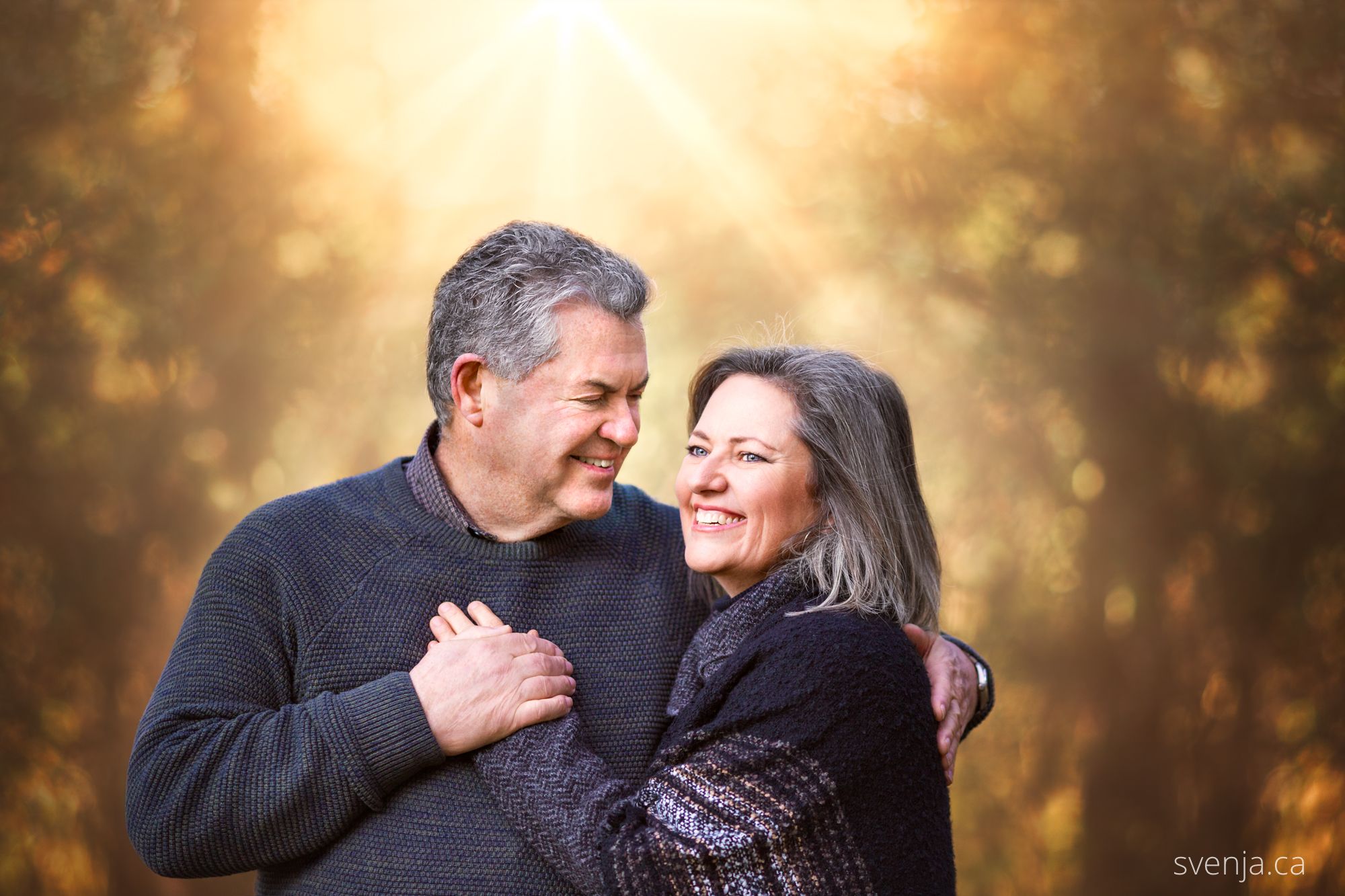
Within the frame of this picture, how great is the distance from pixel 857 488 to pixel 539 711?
0.60 m

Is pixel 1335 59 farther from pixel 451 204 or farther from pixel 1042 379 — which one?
pixel 451 204

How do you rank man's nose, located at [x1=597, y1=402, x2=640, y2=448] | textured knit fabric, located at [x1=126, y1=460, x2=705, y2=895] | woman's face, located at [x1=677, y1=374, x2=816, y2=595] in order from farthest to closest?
man's nose, located at [x1=597, y1=402, x2=640, y2=448] < woman's face, located at [x1=677, y1=374, x2=816, y2=595] < textured knit fabric, located at [x1=126, y1=460, x2=705, y2=895]

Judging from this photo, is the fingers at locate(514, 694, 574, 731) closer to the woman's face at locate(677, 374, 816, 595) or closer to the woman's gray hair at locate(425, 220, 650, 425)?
the woman's face at locate(677, 374, 816, 595)

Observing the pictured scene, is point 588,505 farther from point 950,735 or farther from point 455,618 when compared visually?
point 950,735

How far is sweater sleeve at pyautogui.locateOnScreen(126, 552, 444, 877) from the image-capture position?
1.61 m

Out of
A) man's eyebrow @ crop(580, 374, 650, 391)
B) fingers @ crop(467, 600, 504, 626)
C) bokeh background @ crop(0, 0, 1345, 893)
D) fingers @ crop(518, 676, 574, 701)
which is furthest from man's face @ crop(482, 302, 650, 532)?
bokeh background @ crop(0, 0, 1345, 893)

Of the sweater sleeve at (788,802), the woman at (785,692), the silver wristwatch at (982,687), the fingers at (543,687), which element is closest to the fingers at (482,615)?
the woman at (785,692)

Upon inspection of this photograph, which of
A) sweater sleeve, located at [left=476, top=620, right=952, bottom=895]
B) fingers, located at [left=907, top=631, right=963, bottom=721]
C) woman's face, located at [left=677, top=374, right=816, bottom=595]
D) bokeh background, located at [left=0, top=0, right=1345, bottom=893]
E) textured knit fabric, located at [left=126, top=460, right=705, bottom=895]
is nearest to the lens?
sweater sleeve, located at [left=476, top=620, right=952, bottom=895]

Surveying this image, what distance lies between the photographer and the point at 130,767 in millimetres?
1695

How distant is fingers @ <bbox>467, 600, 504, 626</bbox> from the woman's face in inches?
12.7

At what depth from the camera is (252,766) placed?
5.30ft

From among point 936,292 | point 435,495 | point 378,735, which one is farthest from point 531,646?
point 936,292

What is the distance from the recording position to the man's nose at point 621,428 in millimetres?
1935

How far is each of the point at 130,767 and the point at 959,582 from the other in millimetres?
3018
